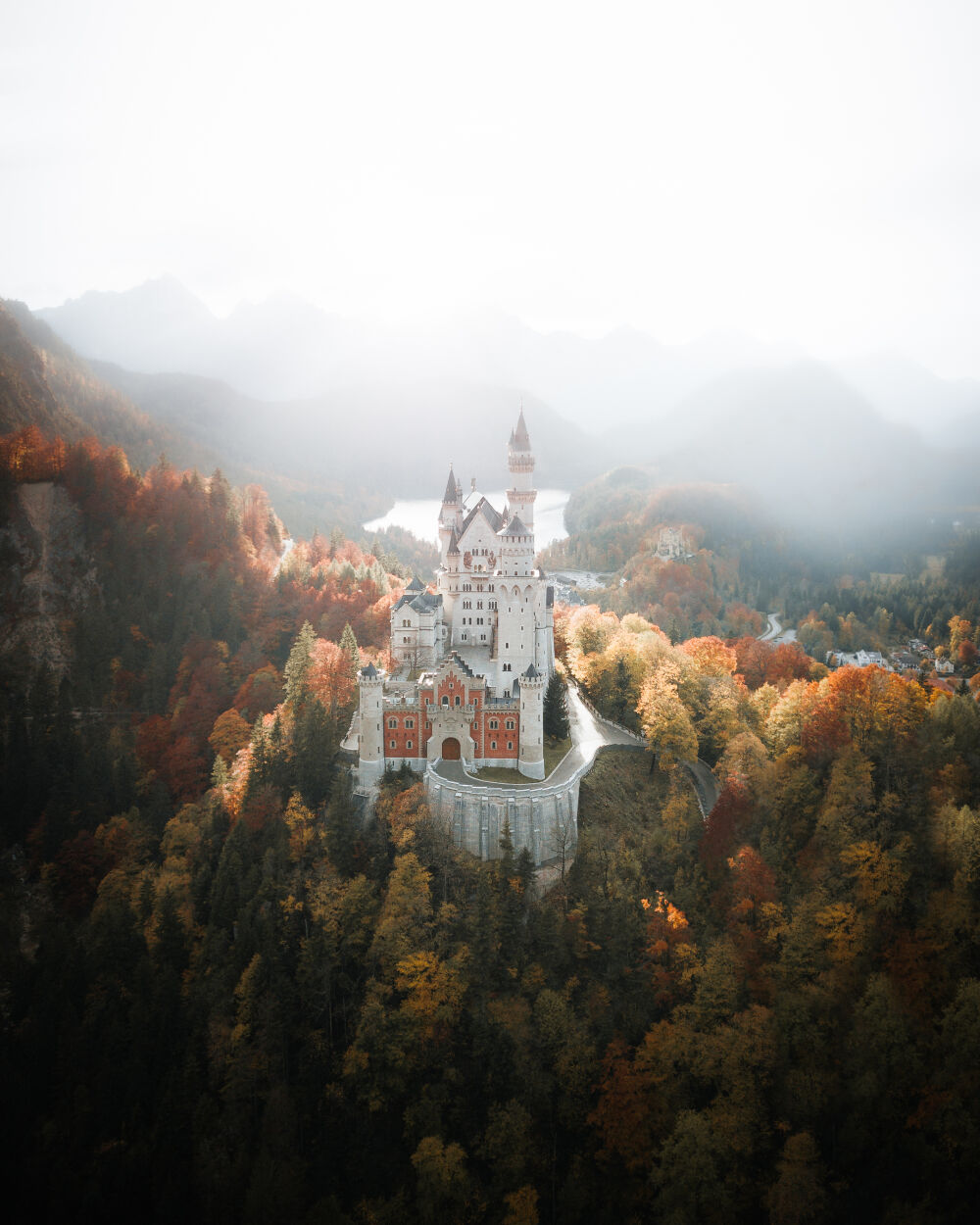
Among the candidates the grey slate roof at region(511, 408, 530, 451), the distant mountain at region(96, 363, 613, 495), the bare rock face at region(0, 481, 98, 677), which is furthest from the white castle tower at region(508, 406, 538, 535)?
the distant mountain at region(96, 363, 613, 495)

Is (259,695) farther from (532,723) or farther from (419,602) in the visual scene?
(532,723)

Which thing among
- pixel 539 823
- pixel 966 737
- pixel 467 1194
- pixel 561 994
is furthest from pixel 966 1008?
pixel 467 1194

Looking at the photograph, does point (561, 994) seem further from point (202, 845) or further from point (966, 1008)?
point (202, 845)

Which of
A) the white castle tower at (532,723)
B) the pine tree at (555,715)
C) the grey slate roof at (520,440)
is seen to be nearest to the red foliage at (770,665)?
the pine tree at (555,715)

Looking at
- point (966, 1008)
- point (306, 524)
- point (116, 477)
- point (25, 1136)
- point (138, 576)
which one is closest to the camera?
point (966, 1008)

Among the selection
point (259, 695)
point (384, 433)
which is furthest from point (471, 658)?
point (384, 433)

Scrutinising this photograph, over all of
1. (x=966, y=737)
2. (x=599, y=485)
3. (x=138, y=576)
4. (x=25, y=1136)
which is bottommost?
(x=25, y=1136)
